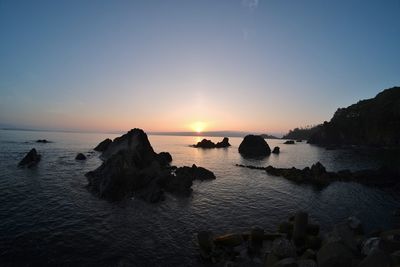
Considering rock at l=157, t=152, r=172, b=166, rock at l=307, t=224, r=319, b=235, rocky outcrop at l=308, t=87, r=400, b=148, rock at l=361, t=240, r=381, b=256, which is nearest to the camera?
rock at l=361, t=240, r=381, b=256

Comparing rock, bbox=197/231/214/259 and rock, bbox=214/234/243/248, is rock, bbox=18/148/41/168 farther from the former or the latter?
rock, bbox=214/234/243/248

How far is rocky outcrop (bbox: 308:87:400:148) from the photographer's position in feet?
439

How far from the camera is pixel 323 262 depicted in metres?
14.5

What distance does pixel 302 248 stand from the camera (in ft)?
62.0

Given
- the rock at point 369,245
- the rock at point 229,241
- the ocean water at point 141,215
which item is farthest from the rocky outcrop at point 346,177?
the rock at point 229,241

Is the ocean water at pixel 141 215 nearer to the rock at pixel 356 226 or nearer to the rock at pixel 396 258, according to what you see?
the rock at pixel 356 226

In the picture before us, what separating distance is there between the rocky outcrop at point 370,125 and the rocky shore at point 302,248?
140644mm

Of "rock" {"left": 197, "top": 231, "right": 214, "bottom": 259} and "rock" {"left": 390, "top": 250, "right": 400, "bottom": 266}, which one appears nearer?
"rock" {"left": 390, "top": 250, "right": 400, "bottom": 266}

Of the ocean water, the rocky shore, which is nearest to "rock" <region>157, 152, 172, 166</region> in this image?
the ocean water

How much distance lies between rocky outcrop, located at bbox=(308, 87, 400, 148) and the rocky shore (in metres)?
141

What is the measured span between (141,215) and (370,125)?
160546 millimetres

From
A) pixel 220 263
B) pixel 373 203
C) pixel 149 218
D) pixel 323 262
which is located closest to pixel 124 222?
pixel 149 218

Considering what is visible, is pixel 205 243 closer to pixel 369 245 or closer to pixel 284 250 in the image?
pixel 284 250

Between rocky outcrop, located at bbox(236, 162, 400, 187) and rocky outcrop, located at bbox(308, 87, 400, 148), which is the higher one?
rocky outcrop, located at bbox(308, 87, 400, 148)
